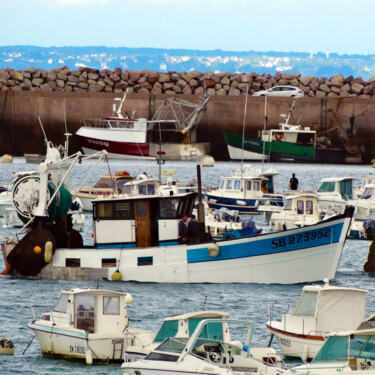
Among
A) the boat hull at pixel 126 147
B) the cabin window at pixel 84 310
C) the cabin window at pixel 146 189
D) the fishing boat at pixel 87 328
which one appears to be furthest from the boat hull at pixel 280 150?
the cabin window at pixel 84 310

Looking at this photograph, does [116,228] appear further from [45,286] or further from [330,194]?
[330,194]

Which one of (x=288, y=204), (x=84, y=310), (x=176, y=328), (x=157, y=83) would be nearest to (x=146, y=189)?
(x=288, y=204)

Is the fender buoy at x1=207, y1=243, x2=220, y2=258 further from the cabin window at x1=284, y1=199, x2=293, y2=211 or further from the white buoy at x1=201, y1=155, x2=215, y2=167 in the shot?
the white buoy at x1=201, y1=155, x2=215, y2=167

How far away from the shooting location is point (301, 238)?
97.7ft

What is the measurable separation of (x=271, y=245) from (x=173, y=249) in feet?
7.94

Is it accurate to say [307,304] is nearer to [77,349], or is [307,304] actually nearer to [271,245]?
[77,349]

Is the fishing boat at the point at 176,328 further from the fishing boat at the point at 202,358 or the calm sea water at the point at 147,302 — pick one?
the calm sea water at the point at 147,302

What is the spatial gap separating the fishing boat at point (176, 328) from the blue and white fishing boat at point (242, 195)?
31112mm

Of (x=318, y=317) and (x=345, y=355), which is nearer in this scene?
(x=345, y=355)

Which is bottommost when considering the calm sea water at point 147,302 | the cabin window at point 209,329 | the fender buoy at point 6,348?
the calm sea water at point 147,302

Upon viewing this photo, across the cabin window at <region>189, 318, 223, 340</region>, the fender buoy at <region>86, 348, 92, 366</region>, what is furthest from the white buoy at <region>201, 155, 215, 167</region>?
the cabin window at <region>189, 318, 223, 340</region>

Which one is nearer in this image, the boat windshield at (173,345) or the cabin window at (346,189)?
the boat windshield at (173,345)

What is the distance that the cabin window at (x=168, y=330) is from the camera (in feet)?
62.6

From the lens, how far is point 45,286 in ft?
99.2
